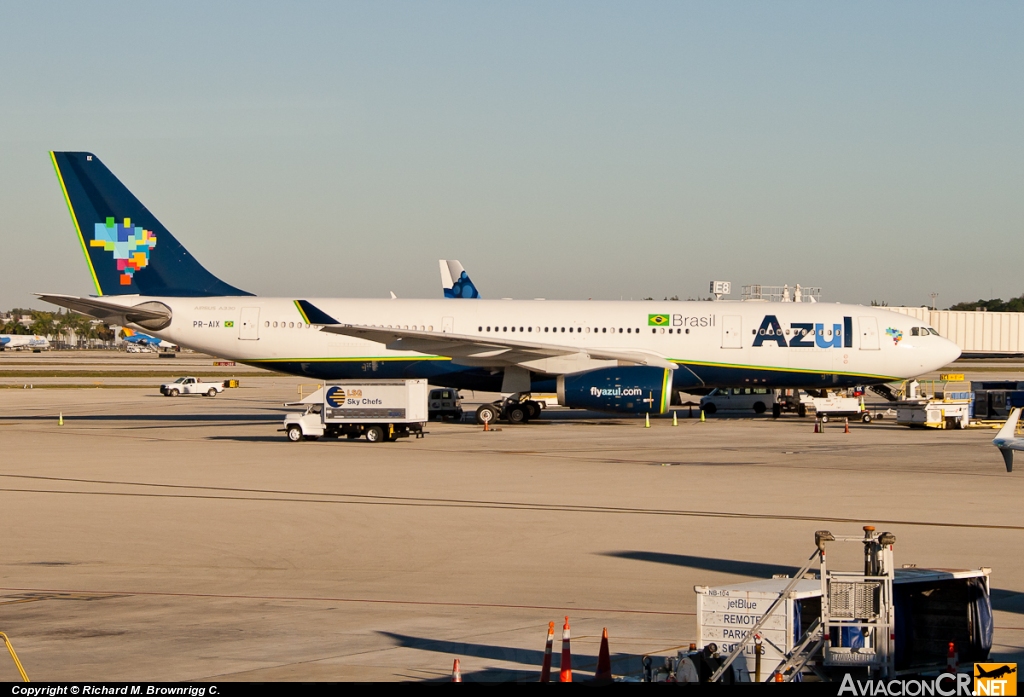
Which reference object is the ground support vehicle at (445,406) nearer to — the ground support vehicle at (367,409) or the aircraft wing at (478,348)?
the aircraft wing at (478,348)

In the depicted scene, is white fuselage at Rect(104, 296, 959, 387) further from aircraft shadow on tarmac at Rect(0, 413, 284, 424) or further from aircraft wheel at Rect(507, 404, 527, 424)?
aircraft shadow on tarmac at Rect(0, 413, 284, 424)

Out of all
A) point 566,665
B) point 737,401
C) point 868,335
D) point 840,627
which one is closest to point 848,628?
point 840,627

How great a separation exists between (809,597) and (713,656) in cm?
121

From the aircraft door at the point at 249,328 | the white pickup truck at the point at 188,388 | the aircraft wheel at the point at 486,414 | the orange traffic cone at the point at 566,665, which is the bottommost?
the orange traffic cone at the point at 566,665

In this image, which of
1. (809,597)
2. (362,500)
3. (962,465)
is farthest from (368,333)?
(809,597)

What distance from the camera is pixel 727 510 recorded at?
22.1 metres

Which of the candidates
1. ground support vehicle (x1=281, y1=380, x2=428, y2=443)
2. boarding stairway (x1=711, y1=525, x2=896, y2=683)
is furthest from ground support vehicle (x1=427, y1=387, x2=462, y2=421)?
boarding stairway (x1=711, y1=525, x2=896, y2=683)

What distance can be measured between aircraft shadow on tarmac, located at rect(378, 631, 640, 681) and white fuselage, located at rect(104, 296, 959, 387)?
101ft

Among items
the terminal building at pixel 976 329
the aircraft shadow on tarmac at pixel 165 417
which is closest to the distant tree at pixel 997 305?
the terminal building at pixel 976 329

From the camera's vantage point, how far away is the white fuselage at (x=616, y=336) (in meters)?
43.3

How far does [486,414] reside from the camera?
44062 millimetres

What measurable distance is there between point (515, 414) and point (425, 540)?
26.4 metres

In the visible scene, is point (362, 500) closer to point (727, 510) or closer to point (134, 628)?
point (727, 510)

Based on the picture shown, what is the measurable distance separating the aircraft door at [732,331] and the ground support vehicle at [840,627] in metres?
32.5
